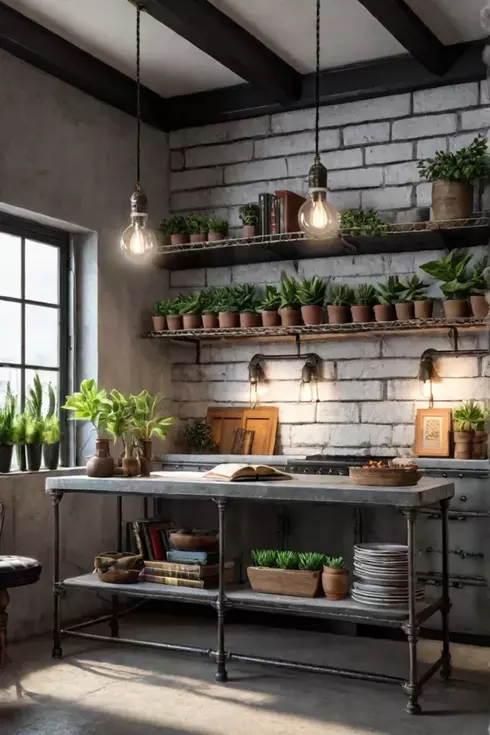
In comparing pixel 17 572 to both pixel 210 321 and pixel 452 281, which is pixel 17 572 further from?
pixel 452 281

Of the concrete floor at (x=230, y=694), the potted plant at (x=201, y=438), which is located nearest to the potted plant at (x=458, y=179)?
the potted plant at (x=201, y=438)

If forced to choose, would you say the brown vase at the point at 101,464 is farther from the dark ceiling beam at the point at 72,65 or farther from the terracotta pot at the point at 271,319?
the dark ceiling beam at the point at 72,65

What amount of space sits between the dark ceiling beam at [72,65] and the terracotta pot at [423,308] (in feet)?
7.43

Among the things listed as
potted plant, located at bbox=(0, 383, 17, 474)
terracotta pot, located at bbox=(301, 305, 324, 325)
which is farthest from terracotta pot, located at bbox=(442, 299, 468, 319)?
potted plant, located at bbox=(0, 383, 17, 474)

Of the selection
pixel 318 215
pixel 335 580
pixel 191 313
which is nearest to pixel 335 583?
pixel 335 580

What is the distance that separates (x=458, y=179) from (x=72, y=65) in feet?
7.54

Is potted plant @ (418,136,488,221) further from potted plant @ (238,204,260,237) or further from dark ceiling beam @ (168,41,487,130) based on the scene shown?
potted plant @ (238,204,260,237)

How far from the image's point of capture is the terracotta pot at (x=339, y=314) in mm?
5152

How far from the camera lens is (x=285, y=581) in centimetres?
402

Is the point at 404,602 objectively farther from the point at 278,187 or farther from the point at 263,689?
the point at 278,187

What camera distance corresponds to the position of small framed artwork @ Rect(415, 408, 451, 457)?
198 inches

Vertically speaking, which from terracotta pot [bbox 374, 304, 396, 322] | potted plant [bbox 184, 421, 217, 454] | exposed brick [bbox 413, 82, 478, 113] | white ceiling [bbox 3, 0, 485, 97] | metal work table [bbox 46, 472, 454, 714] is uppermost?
white ceiling [bbox 3, 0, 485, 97]

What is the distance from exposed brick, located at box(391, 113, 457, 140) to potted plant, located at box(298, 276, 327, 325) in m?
1.04

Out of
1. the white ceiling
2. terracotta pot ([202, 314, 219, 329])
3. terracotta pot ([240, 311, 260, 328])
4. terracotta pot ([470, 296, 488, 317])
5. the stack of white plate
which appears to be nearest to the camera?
the stack of white plate
